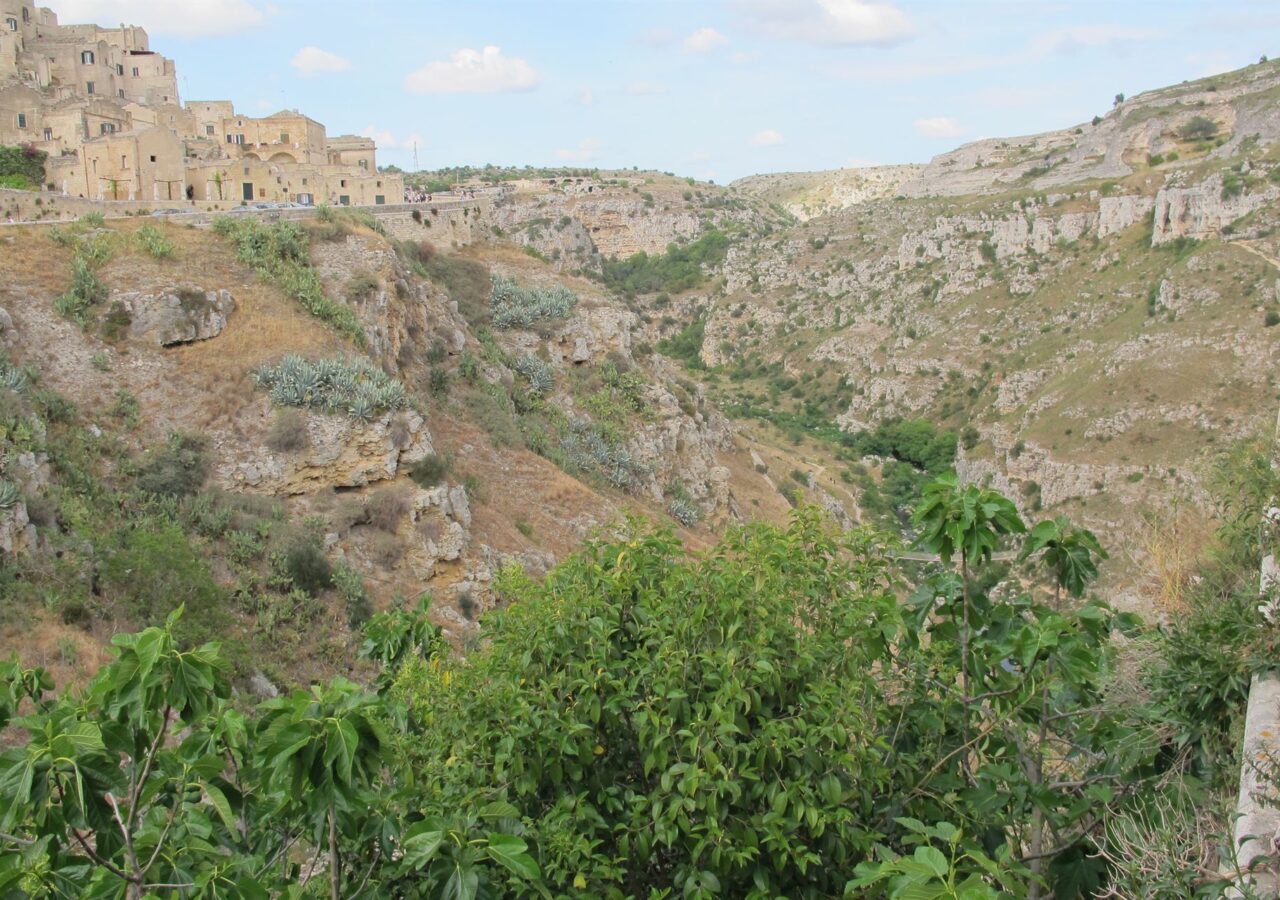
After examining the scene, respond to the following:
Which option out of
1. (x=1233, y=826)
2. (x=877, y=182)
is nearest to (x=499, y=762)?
(x=1233, y=826)

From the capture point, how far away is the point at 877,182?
129000 millimetres

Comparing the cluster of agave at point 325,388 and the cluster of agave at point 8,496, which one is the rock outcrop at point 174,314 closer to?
the cluster of agave at point 325,388


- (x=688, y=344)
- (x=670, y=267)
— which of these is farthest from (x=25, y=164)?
(x=670, y=267)

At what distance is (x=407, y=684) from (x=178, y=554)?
909 centimetres

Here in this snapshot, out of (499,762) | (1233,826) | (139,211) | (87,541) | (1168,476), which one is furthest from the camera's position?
(1168,476)

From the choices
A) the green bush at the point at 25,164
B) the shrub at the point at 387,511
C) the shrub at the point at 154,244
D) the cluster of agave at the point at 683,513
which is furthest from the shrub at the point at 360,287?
the green bush at the point at 25,164

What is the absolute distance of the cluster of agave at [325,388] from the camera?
55.7 feet

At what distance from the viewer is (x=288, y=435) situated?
16.3m

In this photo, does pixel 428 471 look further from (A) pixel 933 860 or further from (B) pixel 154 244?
(A) pixel 933 860

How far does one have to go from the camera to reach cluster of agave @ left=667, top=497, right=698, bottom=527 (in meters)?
24.0

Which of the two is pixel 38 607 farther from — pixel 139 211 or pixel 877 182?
pixel 877 182

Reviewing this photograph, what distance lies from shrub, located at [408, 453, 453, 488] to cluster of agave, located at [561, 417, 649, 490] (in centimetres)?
550

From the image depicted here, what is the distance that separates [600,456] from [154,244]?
11.1 metres

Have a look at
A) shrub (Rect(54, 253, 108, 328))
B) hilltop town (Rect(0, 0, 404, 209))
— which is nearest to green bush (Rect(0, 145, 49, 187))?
hilltop town (Rect(0, 0, 404, 209))
